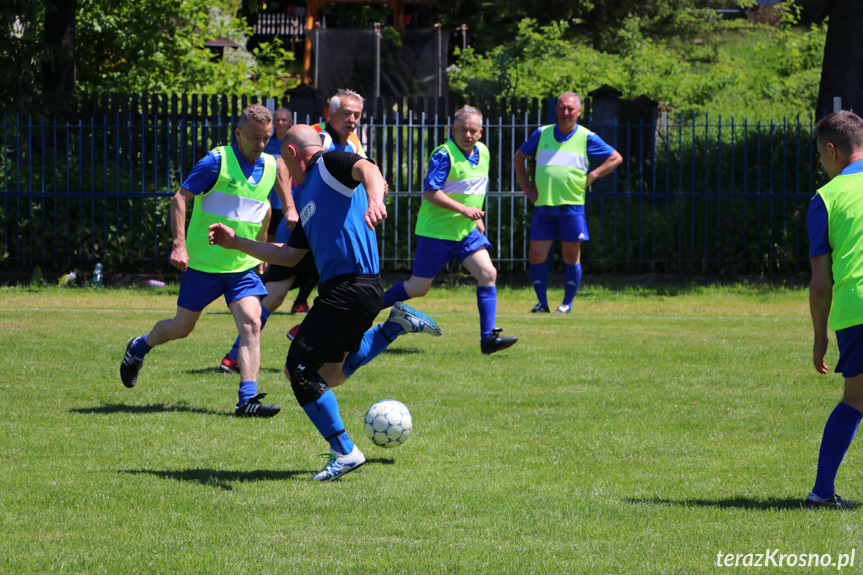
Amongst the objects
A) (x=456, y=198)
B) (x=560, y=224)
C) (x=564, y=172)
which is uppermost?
(x=564, y=172)

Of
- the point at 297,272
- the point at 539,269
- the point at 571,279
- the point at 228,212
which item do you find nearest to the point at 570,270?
the point at 571,279

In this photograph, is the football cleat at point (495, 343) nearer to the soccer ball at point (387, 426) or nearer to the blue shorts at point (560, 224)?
the blue shorts at point (560, 224)

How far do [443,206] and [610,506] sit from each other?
483 centimetres

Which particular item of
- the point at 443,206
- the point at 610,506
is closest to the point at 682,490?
the point at 610,506

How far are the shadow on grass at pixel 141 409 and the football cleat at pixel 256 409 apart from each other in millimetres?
100

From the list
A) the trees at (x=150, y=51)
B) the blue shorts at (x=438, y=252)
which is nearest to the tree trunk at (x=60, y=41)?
the trees at (x=150, y=51)

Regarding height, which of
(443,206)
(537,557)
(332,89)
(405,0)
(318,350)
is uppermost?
(405,0)

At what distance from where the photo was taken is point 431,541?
454 centimetres

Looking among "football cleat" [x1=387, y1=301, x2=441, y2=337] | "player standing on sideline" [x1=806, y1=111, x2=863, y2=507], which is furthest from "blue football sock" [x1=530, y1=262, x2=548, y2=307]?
"player standing on sideline" [x1=806, y1=111, x2=863, y2=507]

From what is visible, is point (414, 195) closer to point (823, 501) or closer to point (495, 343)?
point (495, 343)

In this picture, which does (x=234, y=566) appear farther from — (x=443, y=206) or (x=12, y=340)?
(x=12, y=340)

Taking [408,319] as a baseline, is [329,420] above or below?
below

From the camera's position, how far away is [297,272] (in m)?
10.3

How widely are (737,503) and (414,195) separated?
11175mm
